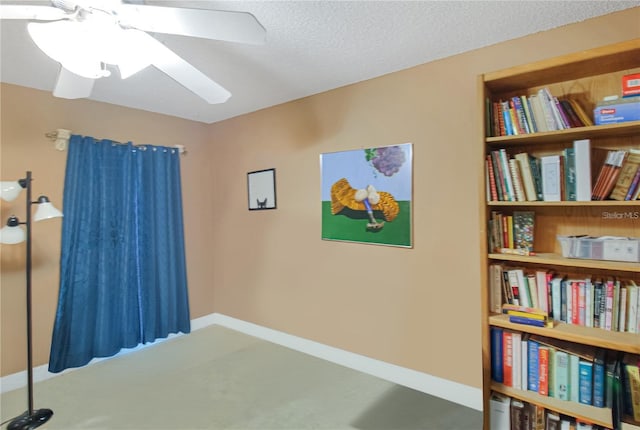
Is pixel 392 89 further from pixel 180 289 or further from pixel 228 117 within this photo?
pixel 180 289

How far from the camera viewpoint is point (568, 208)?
5.82 ft

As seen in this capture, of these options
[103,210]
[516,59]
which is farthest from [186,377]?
[516,59]

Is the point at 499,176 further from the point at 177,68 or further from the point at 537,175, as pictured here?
the point at 177,68

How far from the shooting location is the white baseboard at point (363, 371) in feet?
7.02

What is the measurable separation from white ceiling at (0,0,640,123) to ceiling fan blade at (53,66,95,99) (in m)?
0.39

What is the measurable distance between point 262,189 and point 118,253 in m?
1.39

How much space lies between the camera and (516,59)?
1.93m

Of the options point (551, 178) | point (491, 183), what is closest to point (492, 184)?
point (491, 183)

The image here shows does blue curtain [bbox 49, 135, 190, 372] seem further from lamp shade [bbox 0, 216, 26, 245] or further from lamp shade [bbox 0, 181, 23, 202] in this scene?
lamp shade [bbox 0, 181, 23, 202]

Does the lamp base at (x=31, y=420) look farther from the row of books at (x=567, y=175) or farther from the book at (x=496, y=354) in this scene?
the row of books at (x=567, y=175)

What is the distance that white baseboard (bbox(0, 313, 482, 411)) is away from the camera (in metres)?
2.14

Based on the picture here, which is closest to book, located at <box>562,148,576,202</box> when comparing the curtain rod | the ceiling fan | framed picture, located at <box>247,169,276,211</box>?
the ceiling fan

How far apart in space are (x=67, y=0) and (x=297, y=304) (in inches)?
99.0

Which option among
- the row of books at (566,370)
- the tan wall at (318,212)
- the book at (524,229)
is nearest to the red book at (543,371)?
the row of books at (566,370)
